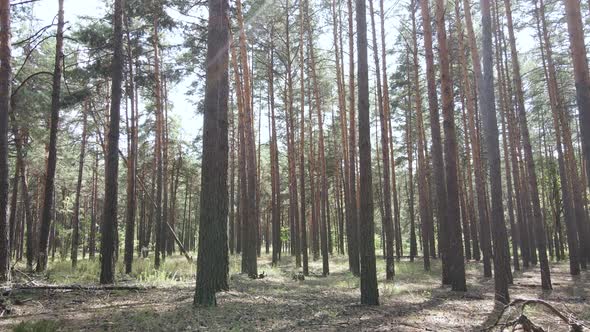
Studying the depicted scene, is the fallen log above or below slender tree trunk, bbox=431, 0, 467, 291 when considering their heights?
below

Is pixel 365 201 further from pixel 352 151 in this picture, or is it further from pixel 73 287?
pixel 73 287

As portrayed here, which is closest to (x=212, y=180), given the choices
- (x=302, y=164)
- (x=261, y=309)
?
(x=261, y=309)

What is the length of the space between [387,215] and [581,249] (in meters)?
11.2

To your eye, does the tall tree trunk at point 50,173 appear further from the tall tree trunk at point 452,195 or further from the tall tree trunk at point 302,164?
the tall tree trunk at point 452,195

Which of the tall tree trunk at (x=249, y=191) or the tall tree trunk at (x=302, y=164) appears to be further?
the tall tree trunk at (x=302, y=164)

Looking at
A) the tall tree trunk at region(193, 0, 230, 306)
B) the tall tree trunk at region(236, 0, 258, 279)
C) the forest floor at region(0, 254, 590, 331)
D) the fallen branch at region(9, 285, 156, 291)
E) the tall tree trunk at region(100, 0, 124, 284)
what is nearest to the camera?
the forest floor at region(0, 254, 590, 331)

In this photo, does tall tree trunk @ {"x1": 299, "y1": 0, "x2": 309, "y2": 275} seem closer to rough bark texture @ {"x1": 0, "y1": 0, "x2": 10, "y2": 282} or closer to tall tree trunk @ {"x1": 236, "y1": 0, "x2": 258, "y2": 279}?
tall tree trunk @ {"x1": 236, "y1": 0, "x2": 258, "y2": 279}

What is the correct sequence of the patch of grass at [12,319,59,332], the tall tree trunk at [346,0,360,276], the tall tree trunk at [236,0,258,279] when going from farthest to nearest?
the tall tree trunk at [346,0,360,276] → the tall tree trunk at [236,0,258,279] → the patch of grass at [12,319,59,332]

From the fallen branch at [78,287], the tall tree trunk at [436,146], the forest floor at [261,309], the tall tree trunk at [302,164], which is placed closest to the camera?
the forest floor at [261,309]

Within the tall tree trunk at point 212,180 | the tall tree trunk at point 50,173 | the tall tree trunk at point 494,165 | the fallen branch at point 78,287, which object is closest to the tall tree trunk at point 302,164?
the fallen branch at point 78,287

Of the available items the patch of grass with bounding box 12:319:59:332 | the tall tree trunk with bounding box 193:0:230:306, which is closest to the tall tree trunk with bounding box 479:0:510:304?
the tall tree trunk with bounding box 193:0:230:306

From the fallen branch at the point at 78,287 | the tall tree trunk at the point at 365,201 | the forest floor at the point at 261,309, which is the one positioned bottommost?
the forest floor at the point at 261,309

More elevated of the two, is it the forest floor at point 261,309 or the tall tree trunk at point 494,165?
the tall tree trunk at point 494,165

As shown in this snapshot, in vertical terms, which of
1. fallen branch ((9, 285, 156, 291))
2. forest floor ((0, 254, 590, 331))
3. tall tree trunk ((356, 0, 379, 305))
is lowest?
forest floor ((0, 254, 590, 331))
